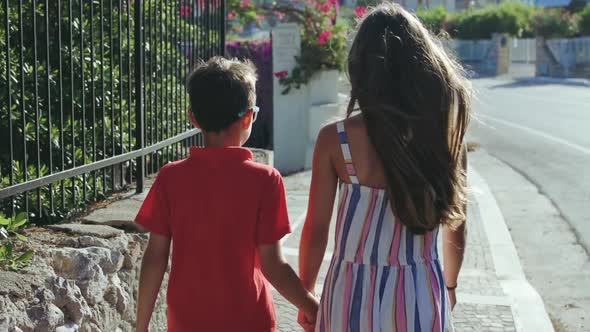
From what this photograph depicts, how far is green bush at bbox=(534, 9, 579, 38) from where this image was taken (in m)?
46.7

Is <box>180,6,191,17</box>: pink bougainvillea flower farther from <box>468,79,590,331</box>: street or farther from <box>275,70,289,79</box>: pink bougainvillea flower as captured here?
<box>275,70,289,79</box>: pink bougainvillea flower

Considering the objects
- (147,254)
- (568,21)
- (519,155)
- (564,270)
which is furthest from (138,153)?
(568,21)

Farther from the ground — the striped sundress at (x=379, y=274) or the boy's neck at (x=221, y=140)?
the boy's neck at (x=221, y=140)

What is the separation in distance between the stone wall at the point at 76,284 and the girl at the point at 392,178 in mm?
1019

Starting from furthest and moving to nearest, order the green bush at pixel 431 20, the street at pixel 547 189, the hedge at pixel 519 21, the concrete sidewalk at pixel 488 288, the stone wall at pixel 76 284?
the hedge at pixel 519 21, the street at pixel 547 189, the concrete sidewalk at pixel 488 288, the green bush at pixel 431 20, the stone wall at pixel 76 284

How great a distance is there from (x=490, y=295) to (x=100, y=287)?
9.70ft

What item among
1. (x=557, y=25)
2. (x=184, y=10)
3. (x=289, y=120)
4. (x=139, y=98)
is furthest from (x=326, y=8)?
(x=557, y=25)

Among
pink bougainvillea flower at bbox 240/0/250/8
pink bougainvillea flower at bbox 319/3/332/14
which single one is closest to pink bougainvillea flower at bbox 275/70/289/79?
pink bougainvillea flower at bbox 319/3/332/14

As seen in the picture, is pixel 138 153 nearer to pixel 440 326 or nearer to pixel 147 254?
pixel 147 254

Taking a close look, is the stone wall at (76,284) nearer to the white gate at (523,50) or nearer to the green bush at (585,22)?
the green bush at (585,22)

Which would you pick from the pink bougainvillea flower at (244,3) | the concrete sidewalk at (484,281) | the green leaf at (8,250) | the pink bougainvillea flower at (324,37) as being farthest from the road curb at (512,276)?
the pink bougainvillea flower at (244,3)

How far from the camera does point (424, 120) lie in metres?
2.33

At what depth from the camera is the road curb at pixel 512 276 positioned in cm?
491

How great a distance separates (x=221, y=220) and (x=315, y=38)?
30.5 ft
